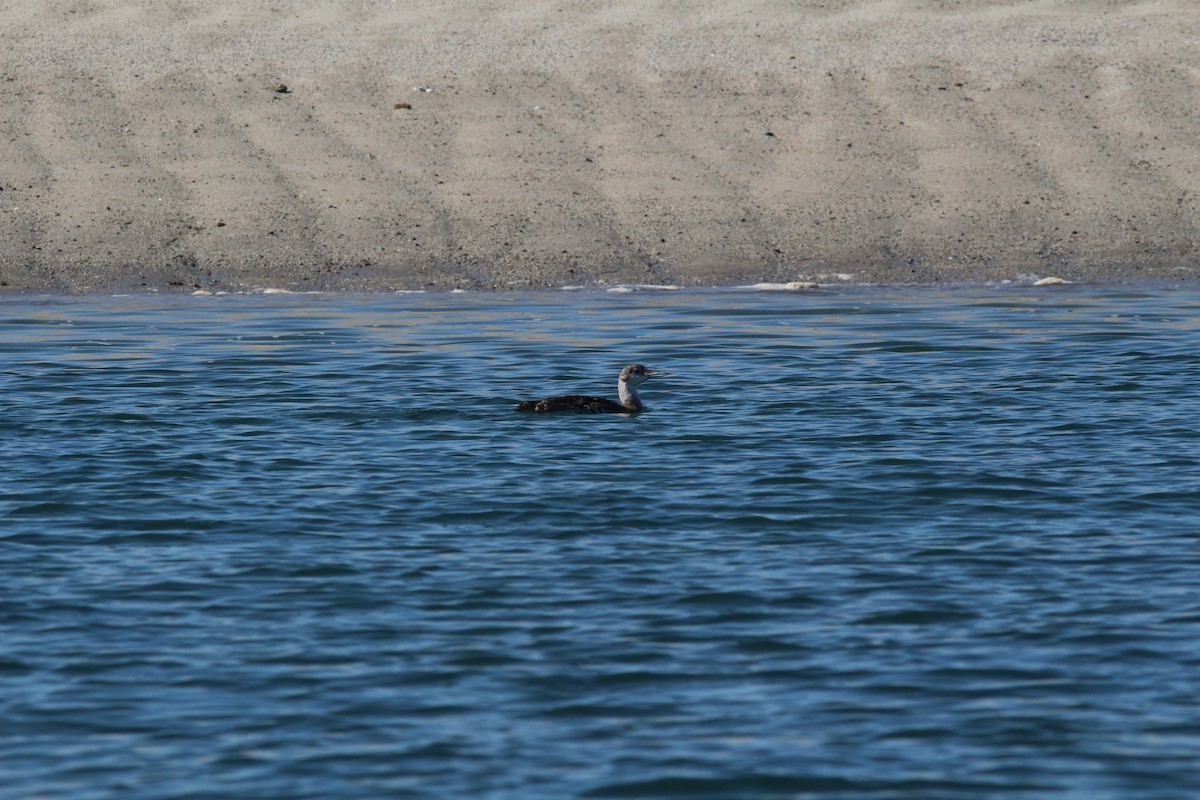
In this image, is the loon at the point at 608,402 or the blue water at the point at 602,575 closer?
the blue water at the point at 602,575

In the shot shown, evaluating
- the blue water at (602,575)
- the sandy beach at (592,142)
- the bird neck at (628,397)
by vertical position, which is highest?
the sandy beach at (592,142)

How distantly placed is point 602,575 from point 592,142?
17.1 metres

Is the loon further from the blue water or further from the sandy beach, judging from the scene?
the sandy beach

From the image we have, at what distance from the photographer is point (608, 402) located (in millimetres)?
16047

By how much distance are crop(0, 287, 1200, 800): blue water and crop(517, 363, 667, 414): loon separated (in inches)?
7.2

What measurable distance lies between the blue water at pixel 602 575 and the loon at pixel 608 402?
18 cm

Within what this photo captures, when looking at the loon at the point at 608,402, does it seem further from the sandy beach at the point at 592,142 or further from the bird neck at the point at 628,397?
the sandy beach at the point at 592,142

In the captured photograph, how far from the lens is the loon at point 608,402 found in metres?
15.6

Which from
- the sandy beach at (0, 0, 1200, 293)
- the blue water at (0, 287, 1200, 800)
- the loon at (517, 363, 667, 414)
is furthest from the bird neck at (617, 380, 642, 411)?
the sandy beach at (0, 0, 1200, 293)

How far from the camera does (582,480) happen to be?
43.0ft

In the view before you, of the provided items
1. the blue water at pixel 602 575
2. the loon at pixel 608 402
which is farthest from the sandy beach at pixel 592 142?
the loon at pixel 608 402

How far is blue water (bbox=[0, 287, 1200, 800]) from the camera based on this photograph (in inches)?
306

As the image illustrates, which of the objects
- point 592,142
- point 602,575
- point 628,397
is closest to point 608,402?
point 628,397

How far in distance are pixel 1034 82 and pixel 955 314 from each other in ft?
27.6
